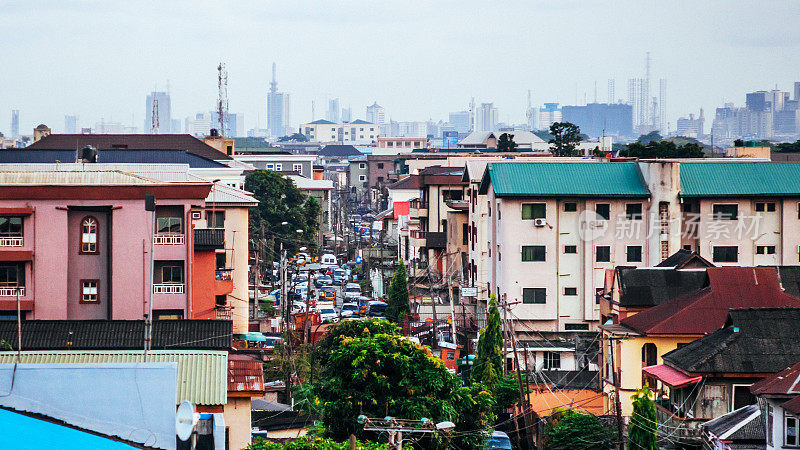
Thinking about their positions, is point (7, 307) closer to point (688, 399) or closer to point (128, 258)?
point (128, 258)

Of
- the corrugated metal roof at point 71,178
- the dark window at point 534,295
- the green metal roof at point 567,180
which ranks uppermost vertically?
the green metal roof at point 567,180

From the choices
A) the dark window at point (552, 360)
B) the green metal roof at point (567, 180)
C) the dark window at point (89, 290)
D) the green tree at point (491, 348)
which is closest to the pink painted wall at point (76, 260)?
the dark window at point (89, 290)

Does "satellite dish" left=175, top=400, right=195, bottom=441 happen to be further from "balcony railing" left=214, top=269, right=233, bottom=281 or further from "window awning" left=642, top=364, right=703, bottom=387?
"balcony railing" left=214, top=269, right=233, bottom=281

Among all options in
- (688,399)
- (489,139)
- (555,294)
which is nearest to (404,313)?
(555,294)

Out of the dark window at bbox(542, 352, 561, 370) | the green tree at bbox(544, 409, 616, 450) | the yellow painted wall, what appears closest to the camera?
the green tree at bbox(544, 409, 616, 450)

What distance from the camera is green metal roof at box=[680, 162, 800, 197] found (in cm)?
4606

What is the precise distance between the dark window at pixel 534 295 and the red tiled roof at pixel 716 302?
1396 centimetres

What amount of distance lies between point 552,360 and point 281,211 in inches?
1426

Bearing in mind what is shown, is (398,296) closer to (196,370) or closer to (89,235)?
(89,235)

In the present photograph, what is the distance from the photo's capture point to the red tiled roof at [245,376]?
22.7 metres

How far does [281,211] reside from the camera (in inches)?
2992

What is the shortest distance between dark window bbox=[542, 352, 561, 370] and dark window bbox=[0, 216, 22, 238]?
67.0 feet

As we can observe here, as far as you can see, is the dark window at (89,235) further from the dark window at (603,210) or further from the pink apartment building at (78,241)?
the dark window at (603,210)

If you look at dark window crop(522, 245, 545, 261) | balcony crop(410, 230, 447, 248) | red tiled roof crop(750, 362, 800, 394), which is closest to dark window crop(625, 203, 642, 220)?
dark window crop(522, 245, 545, 261)
